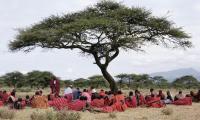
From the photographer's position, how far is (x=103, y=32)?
29.3 metres

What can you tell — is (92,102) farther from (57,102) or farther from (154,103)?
(154,103)

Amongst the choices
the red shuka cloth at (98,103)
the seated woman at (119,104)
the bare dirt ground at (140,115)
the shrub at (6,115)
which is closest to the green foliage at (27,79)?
the red shuka cloth at (98,103)

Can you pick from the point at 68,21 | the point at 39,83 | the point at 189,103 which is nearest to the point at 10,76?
the point at 39,83

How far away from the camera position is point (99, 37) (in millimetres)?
29953

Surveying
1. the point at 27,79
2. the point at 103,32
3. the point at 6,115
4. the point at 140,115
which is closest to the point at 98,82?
the point at 27,79

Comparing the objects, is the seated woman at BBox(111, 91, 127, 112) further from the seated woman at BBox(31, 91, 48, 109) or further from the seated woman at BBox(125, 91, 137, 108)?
the seated woman at BBox(31, 91, 48, 109)

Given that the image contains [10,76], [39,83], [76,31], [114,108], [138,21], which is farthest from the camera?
[10,76]

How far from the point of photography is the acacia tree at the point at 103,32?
28531 millimetres

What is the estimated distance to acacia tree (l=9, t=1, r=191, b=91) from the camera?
2853 cm

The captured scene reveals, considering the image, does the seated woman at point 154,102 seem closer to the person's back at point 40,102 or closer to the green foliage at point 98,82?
the person's back at point 40,102

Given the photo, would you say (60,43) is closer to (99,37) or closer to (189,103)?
(99,37)

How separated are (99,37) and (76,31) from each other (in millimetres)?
2051

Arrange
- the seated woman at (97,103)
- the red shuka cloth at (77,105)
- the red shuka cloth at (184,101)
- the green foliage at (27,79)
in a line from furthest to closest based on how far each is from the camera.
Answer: the green foliage at (27,79), the red shuka cloth at (184,101), the seated woman at (97,103), the red shuka cloth at (77,105)

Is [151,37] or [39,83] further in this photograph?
[39,83]
